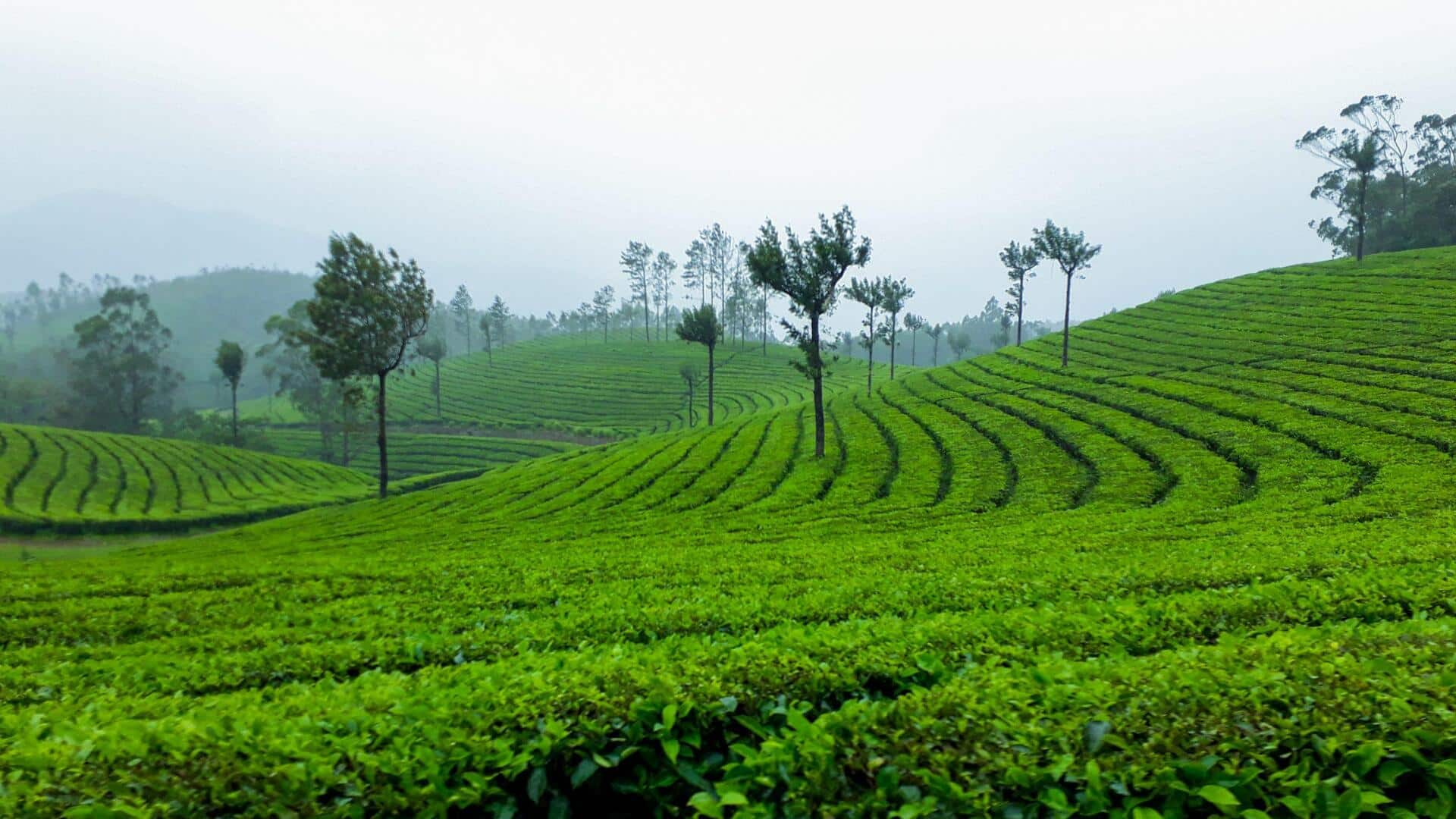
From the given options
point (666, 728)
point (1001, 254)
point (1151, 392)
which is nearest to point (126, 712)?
point (666, 728)

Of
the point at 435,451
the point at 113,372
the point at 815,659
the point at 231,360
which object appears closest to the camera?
the point at 815,659

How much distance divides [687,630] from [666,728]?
3270 mm

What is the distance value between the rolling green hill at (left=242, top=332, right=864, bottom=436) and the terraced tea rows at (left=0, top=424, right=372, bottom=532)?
89.9 ft

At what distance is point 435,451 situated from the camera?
60.5 meters

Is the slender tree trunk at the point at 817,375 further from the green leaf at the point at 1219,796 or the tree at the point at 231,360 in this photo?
the tree at the point at 231,360

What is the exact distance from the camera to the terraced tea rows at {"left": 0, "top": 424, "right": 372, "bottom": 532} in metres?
28.8

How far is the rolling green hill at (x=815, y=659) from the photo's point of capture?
2.79m

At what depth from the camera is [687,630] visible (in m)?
6.46

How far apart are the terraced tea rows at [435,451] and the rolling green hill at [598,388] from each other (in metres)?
6.00

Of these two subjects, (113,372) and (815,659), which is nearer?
(815,659)

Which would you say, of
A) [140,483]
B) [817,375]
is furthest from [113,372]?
[817,375]

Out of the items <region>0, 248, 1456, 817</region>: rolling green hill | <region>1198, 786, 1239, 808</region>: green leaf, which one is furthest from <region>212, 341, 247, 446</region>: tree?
<region>1198, 786, 1239, 808</region>: green leaf

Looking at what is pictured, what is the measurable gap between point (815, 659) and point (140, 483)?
44.0 meters

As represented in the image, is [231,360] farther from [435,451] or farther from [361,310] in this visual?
[361,310]
